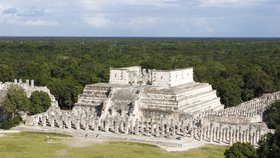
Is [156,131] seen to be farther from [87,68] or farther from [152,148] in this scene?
[87,68]

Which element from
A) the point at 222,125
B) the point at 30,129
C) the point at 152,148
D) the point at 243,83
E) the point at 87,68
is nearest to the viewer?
the point at 152,148

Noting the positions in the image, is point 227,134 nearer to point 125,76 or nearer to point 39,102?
point 125,76

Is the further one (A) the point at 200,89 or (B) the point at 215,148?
(A) the point at 200,89

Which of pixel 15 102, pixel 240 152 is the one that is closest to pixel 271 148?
pixel 240 152

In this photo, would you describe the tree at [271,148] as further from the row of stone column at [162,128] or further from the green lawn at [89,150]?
the row of stone column at [162,128]

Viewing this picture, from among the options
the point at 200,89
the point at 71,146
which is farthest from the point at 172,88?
the point at 71,146

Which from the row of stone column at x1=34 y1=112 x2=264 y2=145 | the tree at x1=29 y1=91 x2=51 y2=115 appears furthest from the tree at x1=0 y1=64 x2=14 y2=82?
the row of stone column at x1=34 y1=112 x2=264 y2=145
